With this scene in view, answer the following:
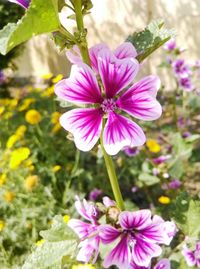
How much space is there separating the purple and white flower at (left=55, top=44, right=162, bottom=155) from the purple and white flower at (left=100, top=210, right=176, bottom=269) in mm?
204

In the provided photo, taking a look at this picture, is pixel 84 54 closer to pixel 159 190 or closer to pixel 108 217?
pixel 108 217

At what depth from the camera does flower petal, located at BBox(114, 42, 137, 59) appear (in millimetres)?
985

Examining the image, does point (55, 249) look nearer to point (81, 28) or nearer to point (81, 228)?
point (81, 228)

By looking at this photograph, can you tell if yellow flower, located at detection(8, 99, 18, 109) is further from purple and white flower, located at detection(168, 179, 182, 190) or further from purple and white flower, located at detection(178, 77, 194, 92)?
purple and white flower, located at detection(168, 179, 182, 190)

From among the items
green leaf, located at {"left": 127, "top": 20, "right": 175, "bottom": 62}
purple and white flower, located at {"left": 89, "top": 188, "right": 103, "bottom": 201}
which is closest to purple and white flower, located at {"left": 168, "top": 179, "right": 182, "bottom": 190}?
purple and white flower, located at {"left": 89, "top": 188, "right": 103, "bottom": 201}

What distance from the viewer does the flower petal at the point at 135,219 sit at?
106 centimetres

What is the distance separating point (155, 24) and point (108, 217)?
45 centimetres

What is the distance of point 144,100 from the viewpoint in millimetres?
944

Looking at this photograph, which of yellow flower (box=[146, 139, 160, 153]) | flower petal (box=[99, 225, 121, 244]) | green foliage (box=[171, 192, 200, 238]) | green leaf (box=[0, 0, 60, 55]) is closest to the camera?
green leaf (box=[0, 0, 60, 55])

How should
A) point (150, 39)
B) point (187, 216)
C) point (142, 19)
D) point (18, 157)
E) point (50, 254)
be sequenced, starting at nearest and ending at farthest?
point (150, 39) → point (50, 254) → point (187, 216) → point (18, 157) → point (142, 19)

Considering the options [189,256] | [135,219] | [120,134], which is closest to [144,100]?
[120,134]

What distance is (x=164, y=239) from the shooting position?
1.10m

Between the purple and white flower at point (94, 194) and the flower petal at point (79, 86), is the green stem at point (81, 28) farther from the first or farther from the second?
the purple and white flower at point (94, 194)

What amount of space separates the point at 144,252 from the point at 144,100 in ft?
1.20
